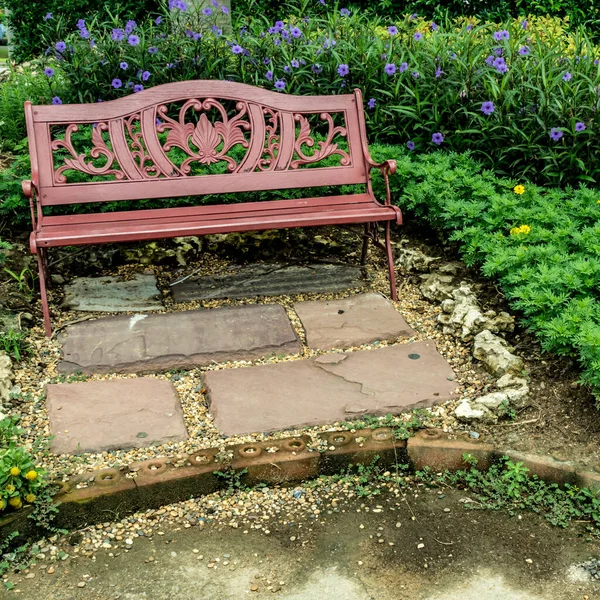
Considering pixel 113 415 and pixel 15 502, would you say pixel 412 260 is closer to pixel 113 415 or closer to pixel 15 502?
pixel 113 415

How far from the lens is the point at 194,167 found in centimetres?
472

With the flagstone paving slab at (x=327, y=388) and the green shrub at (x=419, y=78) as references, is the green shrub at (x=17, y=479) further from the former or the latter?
the green shrub at (x=419, y=78)

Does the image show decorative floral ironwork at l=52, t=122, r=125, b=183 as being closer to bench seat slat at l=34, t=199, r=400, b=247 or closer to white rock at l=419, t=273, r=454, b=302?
bench seat slat at l=34, t=199, r=400, b=247

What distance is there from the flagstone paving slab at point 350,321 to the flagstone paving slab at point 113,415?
0.82 metres

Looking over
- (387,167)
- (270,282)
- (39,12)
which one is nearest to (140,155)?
(270,282)

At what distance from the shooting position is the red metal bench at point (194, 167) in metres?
4.06

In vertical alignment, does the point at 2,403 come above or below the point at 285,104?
below

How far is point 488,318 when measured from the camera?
3764 mm

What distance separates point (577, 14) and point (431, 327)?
545cm

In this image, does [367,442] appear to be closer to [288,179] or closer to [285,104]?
[288,179]

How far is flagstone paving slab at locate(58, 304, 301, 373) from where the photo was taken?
3.62 m

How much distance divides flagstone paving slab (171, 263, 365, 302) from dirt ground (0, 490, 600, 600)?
5.61 ft

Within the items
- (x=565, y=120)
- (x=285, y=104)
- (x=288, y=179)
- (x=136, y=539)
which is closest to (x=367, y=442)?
(x=136, y=539)

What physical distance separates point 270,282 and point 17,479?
6.86 feet
